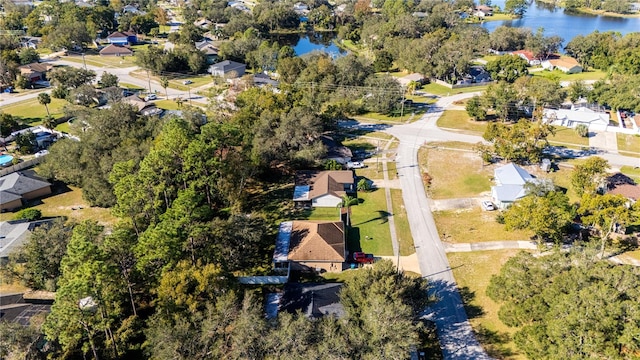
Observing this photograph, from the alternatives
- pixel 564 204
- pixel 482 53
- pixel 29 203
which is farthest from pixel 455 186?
pixel 482 53

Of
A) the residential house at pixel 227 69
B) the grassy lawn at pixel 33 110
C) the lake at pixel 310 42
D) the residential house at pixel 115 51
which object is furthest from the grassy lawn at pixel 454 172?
the residential house at pixel 115 51

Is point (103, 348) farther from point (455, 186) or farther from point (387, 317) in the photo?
point (455, 186)

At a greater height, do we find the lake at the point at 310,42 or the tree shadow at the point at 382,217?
the lake at the point at 310,42

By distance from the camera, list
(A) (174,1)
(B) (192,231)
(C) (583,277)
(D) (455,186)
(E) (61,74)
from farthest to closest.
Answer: (A) (174,1) → (E) (61,74) → (D) (455,186) → (B) (192,231) → (C) (583,277)

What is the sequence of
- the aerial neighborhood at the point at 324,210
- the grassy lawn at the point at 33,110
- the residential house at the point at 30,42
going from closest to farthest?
the aerial neighborhood at the point at 324,210
the grassy lawn at the point at 33,110
the residential house at the point at 30,42

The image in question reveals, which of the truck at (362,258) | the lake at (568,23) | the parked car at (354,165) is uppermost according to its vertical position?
the lake at (568,23)

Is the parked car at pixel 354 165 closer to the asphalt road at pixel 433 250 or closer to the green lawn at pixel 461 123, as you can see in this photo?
the asphalt road at pixel 433 250

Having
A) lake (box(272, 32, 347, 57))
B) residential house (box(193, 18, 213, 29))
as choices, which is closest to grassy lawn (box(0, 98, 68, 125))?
lake (box(272, 32, 347, 57))
